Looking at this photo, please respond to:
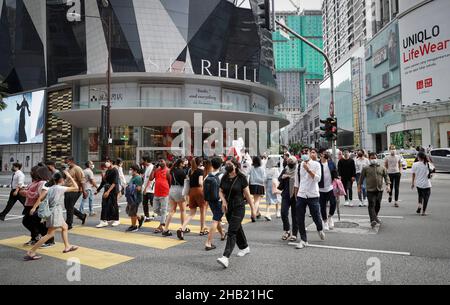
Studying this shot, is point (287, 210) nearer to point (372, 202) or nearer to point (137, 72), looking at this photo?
point (372, 202)

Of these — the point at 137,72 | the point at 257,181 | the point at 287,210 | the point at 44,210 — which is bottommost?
the point at 287,210

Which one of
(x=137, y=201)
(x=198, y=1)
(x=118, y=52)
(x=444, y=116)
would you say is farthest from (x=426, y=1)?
(x=137, y=201)

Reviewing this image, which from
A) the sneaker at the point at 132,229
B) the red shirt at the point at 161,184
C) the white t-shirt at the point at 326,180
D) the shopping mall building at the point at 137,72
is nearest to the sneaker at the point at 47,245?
the sneaker at the point at 132,229

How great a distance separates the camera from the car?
2316 centimetres

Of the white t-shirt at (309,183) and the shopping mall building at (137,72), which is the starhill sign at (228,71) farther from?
the white t-shirt at (309,183)

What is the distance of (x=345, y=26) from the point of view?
10519 centimetres

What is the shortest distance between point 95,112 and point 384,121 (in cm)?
4956

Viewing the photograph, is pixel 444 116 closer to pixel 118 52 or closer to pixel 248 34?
pixel 248 34

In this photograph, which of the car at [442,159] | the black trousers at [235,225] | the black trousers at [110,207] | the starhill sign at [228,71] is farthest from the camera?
the starhill sign at [228,71]

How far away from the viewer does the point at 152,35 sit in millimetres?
36188

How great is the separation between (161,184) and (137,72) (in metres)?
29.0

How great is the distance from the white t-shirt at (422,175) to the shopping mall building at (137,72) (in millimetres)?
25729

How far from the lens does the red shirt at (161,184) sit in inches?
314

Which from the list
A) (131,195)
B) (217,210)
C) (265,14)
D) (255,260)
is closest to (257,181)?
(217,210)
